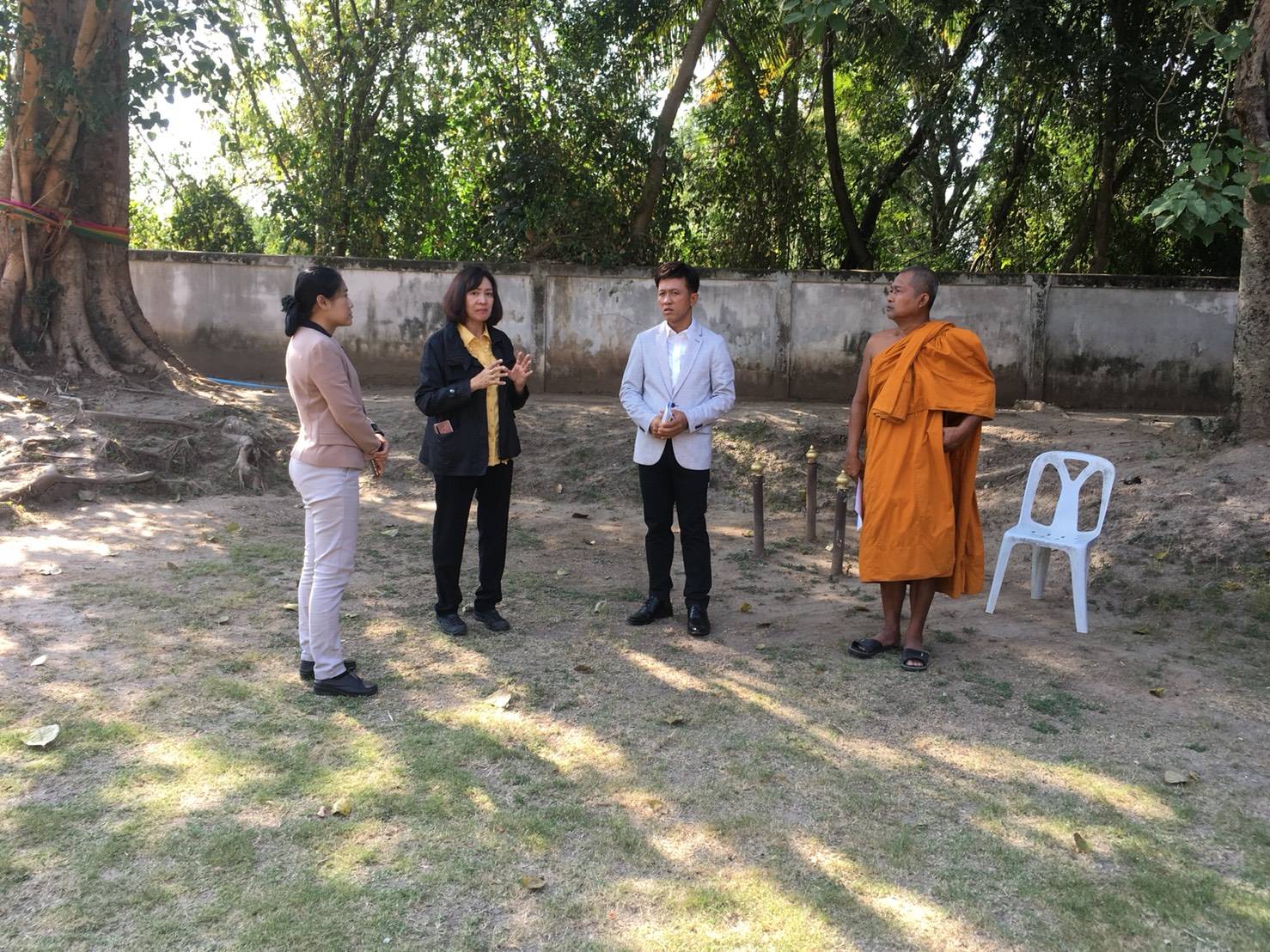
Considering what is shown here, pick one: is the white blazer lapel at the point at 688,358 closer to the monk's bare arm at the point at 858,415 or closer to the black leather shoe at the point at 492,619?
the monk's bare arm at the point at 858,415

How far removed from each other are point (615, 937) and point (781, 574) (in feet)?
12.9

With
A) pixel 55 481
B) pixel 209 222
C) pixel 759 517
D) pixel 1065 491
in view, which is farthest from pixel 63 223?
pixel 1065 491

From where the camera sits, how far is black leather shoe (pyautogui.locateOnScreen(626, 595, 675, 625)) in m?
5.16

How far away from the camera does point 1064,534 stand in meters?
5.41

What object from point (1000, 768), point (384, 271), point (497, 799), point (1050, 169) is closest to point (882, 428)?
point (1000, 768)

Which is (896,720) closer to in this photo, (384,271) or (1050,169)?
(384,271)

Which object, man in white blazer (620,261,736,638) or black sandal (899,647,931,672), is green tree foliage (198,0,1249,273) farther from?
black sandal (899,647,931,672)

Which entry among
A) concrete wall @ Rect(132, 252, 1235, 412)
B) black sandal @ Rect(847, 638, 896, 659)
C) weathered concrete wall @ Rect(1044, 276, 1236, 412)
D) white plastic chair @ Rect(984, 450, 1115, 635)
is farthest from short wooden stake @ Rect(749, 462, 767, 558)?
weathered concrete wall @ Rect(1044, 276, 1236, 412)

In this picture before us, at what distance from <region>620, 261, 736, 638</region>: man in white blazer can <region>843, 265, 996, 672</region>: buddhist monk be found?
2.53 ft

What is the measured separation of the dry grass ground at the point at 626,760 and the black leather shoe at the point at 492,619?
0.43 feet

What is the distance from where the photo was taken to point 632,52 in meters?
12.0

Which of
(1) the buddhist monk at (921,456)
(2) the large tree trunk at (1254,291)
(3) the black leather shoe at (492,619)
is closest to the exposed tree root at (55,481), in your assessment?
(3) the black leather shoe at (492,619)

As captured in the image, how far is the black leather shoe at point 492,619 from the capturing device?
4.95 metres

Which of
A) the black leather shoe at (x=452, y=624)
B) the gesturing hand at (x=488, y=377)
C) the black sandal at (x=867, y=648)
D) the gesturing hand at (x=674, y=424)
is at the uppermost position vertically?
the gesturing hand at (x=488, y=377)
